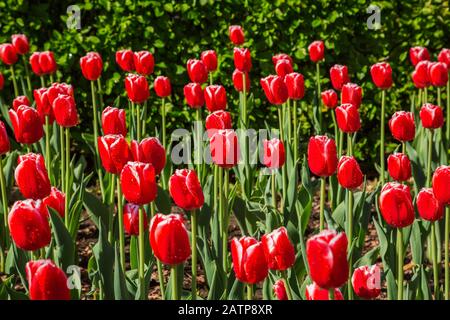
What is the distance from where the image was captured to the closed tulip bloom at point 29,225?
90.7 inches

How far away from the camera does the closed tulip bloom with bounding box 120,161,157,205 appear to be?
8.53ft

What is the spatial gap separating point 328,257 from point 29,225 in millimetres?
825

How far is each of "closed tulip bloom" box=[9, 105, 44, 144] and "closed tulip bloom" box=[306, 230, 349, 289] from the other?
5.58ft

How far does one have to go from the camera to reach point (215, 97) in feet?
13.1

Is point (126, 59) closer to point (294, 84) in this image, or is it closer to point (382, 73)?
point (294, 84)

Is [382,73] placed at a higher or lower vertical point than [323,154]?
higher

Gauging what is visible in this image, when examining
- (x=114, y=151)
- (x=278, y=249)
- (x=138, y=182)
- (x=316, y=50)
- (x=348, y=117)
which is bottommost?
(x=278, y=249)

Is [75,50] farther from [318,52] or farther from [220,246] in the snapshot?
[220,246]

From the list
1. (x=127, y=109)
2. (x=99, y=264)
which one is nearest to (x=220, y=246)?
(x=99, y=264)

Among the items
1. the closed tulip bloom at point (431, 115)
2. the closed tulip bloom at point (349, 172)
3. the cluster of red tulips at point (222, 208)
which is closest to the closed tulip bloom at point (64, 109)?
the cluster of red tulips at point (222, 208)

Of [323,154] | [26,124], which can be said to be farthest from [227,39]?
[323,154]
